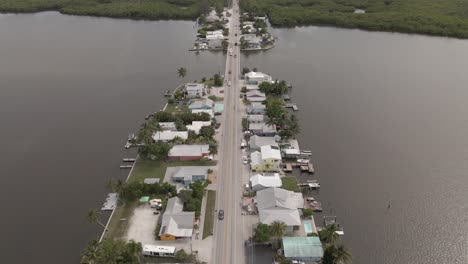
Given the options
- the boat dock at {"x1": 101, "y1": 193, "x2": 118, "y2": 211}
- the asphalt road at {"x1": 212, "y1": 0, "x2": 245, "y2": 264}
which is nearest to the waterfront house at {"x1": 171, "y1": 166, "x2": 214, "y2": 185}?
the asphalt road at {"x1": 212, "y1": 0, "x2": 245, "y2": 264}

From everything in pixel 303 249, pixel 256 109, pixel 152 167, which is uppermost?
pixel 256 109

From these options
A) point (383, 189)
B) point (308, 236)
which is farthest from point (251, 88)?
point (308, 236)

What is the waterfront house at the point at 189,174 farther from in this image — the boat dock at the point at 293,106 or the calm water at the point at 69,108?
the boat dock at the point at 293,106

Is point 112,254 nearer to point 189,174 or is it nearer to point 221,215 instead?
point 221,215

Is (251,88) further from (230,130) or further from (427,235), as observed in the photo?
(427,235)

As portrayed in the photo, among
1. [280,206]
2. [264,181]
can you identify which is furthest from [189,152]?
[280,206]

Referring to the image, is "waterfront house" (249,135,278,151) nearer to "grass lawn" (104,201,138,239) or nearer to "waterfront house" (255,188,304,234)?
"waterfront house" (255,188,304,234)

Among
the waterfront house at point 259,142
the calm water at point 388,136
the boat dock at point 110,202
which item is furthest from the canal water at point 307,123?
the waterfront house at point 259,142
